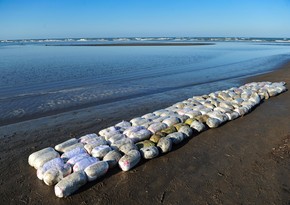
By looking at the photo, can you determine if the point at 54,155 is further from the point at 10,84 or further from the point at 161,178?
the point at 10,84

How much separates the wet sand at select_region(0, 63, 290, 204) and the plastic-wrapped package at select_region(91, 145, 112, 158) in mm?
447

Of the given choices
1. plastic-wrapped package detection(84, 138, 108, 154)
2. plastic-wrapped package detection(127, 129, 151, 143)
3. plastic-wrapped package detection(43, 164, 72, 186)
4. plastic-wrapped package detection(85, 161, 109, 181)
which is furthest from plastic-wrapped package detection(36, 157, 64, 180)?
plastic-wrapped package detection(127, 129, 151, 143)

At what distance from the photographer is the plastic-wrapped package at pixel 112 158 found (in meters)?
4.80

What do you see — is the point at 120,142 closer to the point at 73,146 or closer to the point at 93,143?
the point at 93,143

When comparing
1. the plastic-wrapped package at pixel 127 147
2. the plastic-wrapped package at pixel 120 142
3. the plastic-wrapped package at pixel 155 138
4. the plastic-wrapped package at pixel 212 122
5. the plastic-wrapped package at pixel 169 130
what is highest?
the plastic-wrapped package at pixel 127 147

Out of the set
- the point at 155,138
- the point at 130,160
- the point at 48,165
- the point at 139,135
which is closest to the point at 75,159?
the point at 48,165

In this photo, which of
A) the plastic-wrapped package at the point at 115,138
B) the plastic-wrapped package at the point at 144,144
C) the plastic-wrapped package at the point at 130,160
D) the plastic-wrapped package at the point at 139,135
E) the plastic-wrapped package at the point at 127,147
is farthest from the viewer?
the plastic-wrapped package at the point at 139,135

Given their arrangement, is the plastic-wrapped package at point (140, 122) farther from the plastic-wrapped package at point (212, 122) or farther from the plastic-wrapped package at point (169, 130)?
the plastic-wrapped package at point (212, 122)

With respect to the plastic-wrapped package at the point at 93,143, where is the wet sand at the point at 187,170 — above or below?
below

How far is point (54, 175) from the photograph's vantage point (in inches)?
170

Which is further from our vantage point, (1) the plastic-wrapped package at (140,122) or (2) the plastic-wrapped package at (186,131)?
(1) the plastic-wrapped package at (140,122)

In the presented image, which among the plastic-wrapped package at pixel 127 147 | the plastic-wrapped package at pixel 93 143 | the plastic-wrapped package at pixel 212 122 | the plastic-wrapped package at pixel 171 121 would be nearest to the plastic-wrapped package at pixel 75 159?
the plastic-wrapped package at pixel 93 143

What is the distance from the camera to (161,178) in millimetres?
4574

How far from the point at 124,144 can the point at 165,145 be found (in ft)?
3.09
